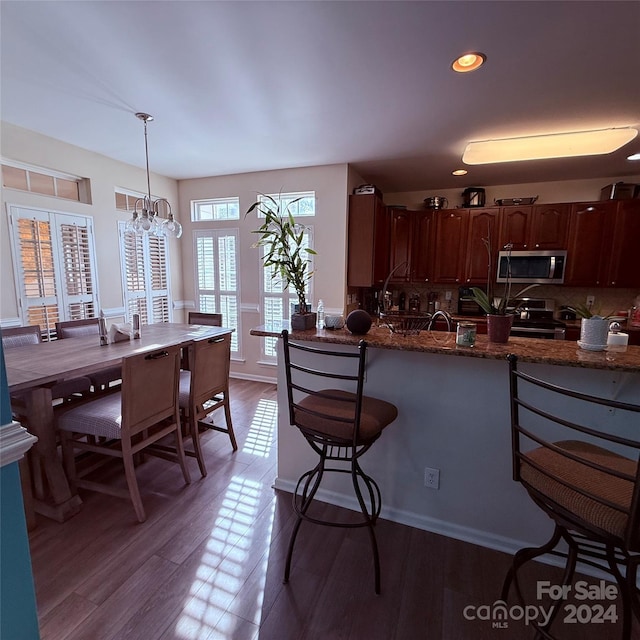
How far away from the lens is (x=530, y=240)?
161 inches

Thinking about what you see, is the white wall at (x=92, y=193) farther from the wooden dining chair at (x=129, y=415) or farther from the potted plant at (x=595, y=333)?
the potted plant at (x=595, y=333)

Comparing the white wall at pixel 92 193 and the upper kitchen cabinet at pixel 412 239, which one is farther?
the upper kitchen cabinet at pixel 412 239

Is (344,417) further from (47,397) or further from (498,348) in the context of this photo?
(47,397)

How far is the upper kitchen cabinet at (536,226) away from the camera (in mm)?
3963

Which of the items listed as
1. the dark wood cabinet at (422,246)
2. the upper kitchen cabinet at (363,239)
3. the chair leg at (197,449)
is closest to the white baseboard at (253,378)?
the upper kitchen cabinet at (363,239)

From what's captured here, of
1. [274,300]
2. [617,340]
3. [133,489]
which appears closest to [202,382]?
[133,489]

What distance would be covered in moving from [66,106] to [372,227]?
9.70 ft

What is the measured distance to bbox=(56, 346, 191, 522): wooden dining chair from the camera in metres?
1.90

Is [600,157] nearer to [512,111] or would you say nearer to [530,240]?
[530,240]

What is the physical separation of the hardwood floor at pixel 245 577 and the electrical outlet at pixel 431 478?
27 centimetres

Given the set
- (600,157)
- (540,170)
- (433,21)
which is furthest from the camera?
(540,170)

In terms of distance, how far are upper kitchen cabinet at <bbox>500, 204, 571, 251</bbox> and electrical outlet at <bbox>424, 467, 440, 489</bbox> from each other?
3384 mm

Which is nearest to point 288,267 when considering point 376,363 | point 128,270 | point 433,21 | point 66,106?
point 376,363

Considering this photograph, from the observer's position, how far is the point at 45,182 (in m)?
3.20
